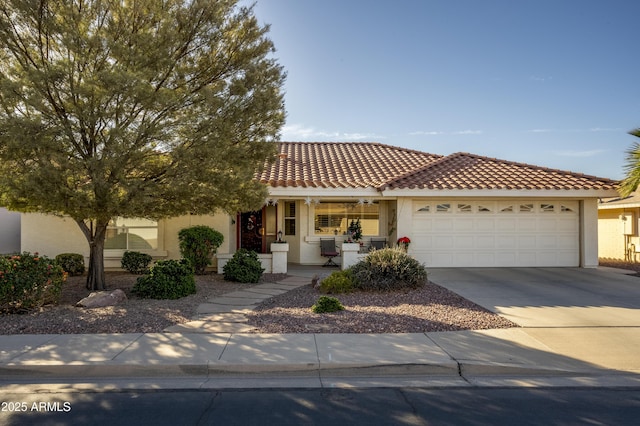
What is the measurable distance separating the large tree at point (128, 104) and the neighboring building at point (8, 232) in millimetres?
10361

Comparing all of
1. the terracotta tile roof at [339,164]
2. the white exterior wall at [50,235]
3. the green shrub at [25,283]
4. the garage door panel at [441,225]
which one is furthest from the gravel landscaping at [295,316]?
the terracotta tile roof at [339,164]

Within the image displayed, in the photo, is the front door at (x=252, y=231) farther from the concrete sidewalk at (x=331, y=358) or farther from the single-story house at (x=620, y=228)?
the single-story house at (x=620, y=228)

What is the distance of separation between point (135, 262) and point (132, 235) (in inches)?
52.3

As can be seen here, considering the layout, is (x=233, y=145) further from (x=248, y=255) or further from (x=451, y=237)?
(x=451, y=237)

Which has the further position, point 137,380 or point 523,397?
point 137,380

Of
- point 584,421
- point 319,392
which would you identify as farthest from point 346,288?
point 584,421

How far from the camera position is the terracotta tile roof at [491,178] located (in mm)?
13648

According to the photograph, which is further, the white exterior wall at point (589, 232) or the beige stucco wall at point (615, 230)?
the beige stucco wall at point (615, 230)

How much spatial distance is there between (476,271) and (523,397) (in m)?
9.25

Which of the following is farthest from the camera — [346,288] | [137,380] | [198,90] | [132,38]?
[346,288]

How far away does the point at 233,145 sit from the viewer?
30.8 feet

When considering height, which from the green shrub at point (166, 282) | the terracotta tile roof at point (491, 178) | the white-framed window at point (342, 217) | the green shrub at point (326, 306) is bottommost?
the green shrub at point (326, 306)

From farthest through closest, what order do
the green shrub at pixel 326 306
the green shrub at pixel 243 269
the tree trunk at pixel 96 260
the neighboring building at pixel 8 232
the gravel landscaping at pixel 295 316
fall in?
the neighboring building at pixel 8 232 → the green shrub at pixel 243 269 → the tree trunk at pixel 96 260 → the green shrub at pixel 326 306 → the gravel landscaping at pixel 295 316

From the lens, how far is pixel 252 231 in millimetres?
16484
